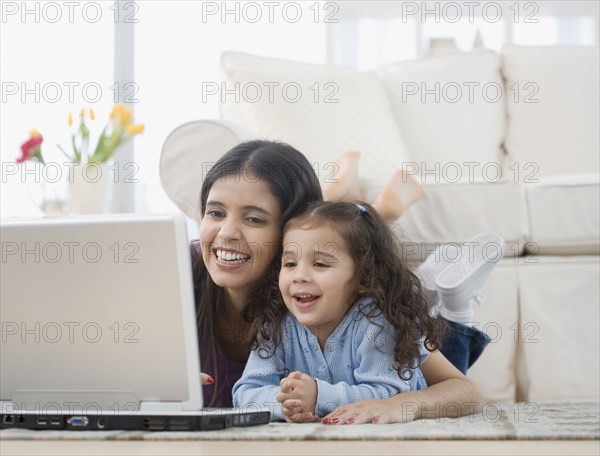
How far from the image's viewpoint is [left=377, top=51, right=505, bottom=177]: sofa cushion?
2.74 m

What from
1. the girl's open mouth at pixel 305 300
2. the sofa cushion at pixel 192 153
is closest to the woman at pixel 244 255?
the girl's open mouth at pixel 305 300

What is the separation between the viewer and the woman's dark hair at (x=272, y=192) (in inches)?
61.2

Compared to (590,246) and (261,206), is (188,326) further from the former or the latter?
(590,246)

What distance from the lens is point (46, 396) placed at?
3.52 ft

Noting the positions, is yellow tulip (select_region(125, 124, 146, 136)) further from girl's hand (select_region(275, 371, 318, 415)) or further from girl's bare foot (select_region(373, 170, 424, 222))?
girl's hand (select_region(275, 371, 318, 415))

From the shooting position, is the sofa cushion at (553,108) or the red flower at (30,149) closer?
the sofa cushion at (553,108)

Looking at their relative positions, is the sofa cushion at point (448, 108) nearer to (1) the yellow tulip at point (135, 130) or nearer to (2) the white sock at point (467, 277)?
(1) the yellow tulip at point (135, 130)

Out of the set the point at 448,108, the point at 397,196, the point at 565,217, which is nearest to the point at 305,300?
the point at 397,196

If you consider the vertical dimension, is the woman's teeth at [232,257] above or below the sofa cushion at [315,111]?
below

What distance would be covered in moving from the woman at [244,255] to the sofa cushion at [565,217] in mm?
633

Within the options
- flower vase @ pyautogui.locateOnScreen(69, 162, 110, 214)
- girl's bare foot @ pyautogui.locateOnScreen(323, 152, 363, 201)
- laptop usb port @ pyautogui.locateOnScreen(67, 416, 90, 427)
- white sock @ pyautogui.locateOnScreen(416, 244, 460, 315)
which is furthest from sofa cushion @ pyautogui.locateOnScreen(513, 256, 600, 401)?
flower vase @ pyautogui.locateOnScreen(69, 162, 110, 214)

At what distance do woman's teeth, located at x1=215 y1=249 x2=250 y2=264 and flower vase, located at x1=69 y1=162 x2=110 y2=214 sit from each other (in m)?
1.47

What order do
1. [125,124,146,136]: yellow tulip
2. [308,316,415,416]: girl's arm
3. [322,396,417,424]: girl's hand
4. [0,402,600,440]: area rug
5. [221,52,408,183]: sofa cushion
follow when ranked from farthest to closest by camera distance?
[125,124,146,136]: yellow tulip → [221,52,408,183]: sofa cushion → [308,316,415,416]: girl's arm → [322,396,417,424]: girl's hand → [0,402,600,440]: area rug
